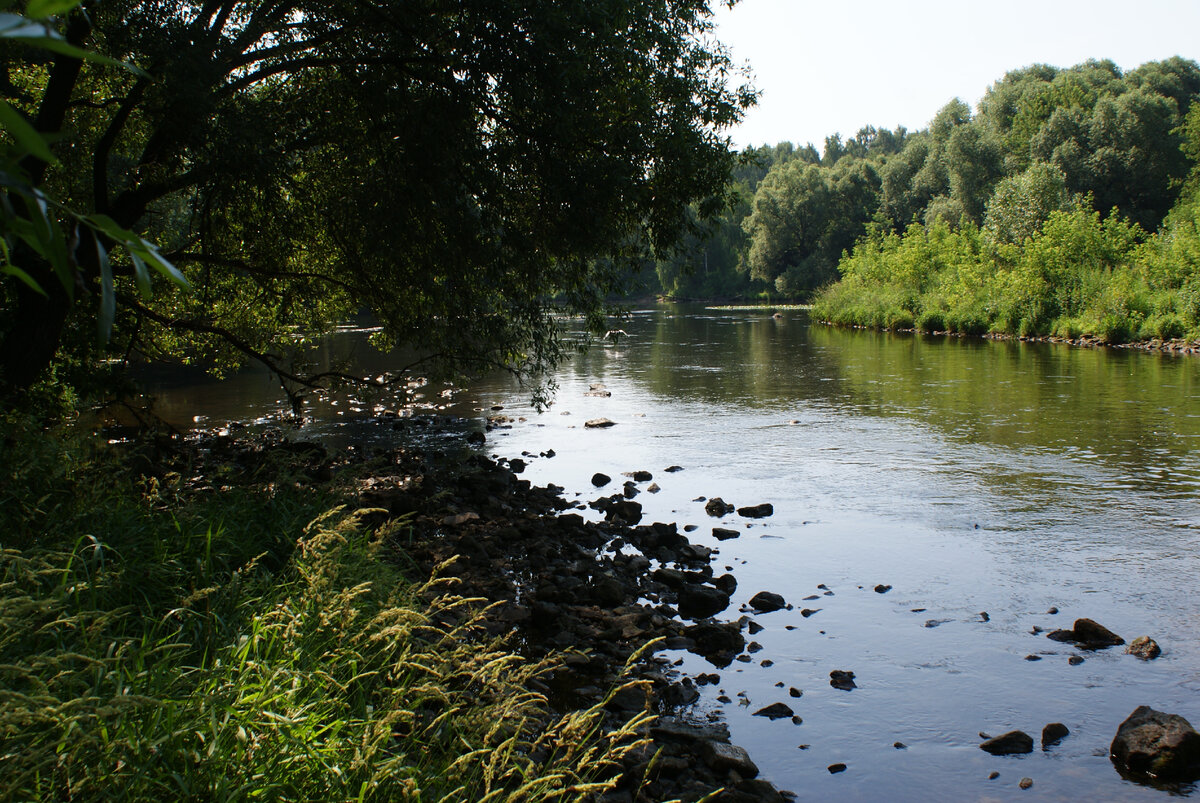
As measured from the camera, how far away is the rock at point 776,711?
A: 7320mm

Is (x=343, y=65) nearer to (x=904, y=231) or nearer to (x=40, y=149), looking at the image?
(x=40, y=149)

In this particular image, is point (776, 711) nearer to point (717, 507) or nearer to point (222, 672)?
point (222, 672)

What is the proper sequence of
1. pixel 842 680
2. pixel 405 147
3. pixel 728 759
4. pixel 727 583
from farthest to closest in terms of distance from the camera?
1. pixel 405 147
2. pixel 727 583
3. pixel 842 680
4. pixel 728 759

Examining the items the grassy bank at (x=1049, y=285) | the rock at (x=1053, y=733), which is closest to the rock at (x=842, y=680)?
the rock at (x=1053, y=733)

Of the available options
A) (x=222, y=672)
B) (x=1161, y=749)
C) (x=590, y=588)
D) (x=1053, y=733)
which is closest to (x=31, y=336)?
(x=590, y=588)

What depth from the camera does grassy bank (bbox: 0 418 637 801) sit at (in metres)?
3.74

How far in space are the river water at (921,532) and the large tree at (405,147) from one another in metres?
4.37

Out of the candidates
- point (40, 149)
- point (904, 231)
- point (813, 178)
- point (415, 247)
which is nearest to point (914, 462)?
point (415, 247)

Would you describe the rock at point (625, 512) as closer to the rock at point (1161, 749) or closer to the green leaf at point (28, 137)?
the rock at point (1161, 749)

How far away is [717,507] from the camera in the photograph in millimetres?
13438

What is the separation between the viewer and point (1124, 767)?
654 cm

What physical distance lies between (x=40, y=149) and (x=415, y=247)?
11.9 m

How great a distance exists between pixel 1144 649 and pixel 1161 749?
2148 mm

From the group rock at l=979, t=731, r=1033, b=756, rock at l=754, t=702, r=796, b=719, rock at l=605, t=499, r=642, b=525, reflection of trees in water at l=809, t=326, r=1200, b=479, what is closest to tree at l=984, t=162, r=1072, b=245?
reflection of trees in water at l=809, t=326, r=1200, b=479
